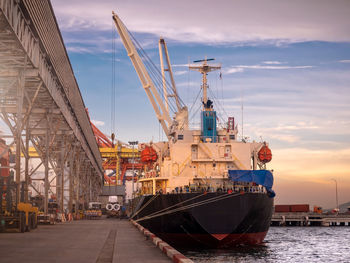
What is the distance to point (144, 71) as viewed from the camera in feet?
201

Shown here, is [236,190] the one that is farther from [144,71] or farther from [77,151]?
[77,151]

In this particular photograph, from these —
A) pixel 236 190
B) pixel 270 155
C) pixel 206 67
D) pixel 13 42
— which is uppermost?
pixel 206 67

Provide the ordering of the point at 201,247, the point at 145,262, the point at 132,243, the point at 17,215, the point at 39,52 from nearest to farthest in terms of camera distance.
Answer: the point at 145,262 < the point at 132,243 < the point at 17,215 < the point at 39,52 < the point at 201,247

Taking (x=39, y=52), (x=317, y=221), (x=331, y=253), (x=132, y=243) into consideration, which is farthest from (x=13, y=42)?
(x=317, y=221)

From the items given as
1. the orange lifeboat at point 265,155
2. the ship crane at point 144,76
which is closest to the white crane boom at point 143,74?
the ship crane at point 144,76

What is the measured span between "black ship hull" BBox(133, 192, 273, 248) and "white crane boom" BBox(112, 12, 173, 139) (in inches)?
895

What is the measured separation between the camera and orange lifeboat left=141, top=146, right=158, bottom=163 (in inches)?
1943

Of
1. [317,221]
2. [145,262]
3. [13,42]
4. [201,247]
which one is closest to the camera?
[145,262]

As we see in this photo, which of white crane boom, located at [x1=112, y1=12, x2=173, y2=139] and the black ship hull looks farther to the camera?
white crane boom, located at [x1=112, y1=12, x2=173, y2=139]

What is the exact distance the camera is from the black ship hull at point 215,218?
34906mm

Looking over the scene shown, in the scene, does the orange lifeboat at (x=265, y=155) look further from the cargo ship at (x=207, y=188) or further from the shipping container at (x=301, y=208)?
the shipping container at (x=301, y=208)

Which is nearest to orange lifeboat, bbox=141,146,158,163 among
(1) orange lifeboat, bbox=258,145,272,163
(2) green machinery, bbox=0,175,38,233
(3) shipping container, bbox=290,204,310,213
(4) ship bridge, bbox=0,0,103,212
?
(4) ship bridge, bbox=0,0,103,212

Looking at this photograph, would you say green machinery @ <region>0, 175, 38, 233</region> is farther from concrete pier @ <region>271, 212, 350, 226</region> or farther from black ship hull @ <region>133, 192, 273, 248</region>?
concrete pier @ <region>271, 212, 350, 226</region>

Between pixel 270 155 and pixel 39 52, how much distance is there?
24.5 metres
